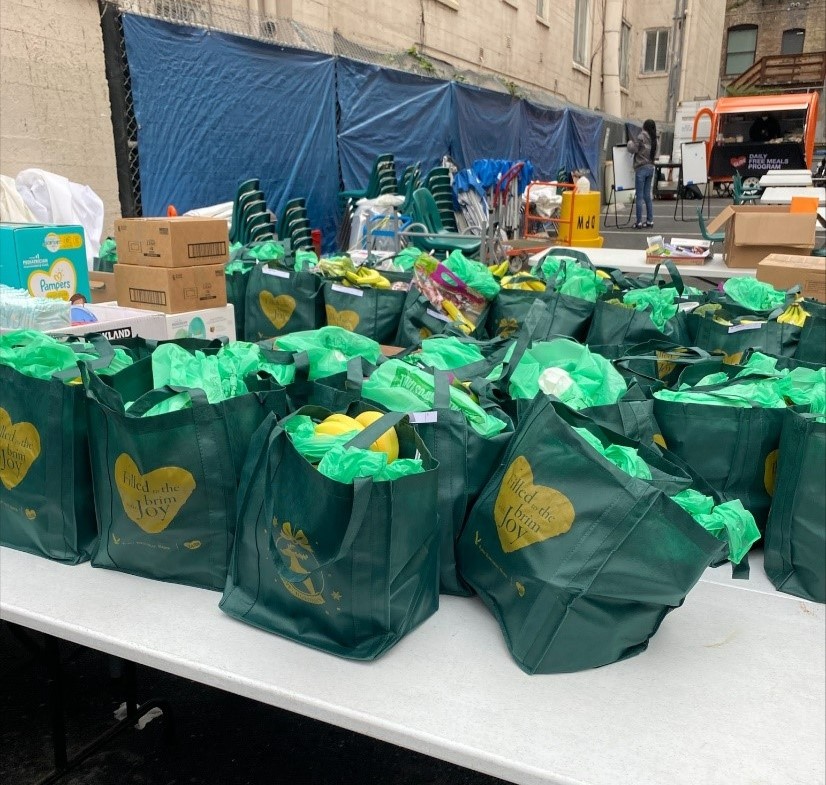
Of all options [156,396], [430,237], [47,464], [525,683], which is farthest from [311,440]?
[430,237]

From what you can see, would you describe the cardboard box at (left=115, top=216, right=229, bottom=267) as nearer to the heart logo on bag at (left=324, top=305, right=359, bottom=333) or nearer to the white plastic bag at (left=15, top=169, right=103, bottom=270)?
the heart logo on bag at (left=324, top=305, right=359, bottom=333)

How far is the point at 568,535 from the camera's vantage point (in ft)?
4.11

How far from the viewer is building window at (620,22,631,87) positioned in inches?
986

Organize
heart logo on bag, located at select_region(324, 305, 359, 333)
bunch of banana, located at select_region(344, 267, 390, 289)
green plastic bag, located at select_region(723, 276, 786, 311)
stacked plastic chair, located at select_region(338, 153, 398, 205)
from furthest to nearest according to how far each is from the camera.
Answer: stacked plastic chair, located at select_region(338, 153, 398, 205) < bunch of banana, located at select_region(344, 267, 390, 289) < heart logo on bag, located at select_region(324, 305, 359, 333) < green plastic bag, located at select_region(723, 276, 786, 311)

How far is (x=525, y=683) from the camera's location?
1.26 meters

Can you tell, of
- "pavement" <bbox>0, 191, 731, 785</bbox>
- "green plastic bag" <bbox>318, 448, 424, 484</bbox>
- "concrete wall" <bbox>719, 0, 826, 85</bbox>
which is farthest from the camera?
"concrete wall" <bbox>719, 0, 826, 85</bbox>

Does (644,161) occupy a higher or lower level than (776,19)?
lower

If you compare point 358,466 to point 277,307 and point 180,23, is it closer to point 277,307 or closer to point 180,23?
point 277,307

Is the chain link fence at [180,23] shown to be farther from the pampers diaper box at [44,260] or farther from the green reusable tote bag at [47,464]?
the green reusable tote bag at [47,464]

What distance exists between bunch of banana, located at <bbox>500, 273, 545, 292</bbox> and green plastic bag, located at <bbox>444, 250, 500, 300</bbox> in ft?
0.40

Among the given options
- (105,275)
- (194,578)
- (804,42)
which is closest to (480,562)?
(194,578)

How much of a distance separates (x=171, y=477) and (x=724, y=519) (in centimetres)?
100

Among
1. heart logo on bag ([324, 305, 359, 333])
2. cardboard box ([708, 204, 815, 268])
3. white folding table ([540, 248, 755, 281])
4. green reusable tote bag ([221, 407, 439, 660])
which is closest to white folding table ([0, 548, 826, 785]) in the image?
green reusable tote bag ([221, 407, 439, 660])

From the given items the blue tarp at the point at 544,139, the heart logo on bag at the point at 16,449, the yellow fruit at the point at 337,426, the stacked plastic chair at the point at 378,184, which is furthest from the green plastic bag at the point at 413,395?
the blue tarp at the point at 544,139
